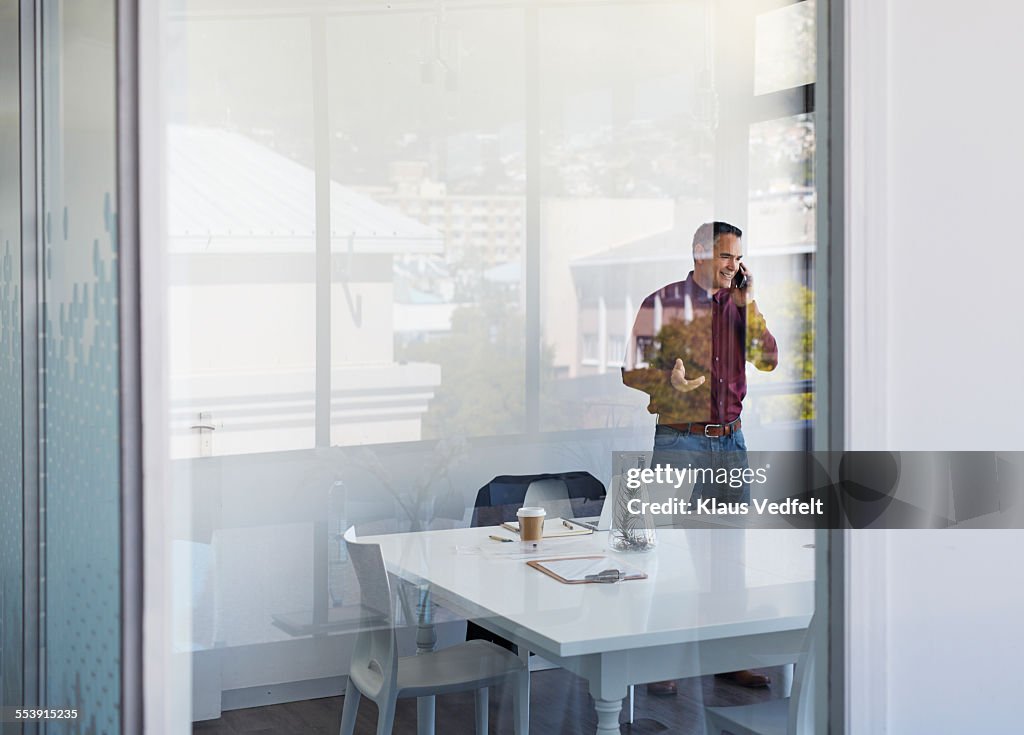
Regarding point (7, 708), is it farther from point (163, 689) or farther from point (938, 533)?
point (938, 533)

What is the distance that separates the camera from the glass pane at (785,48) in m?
1.93

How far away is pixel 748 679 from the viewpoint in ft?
6.34

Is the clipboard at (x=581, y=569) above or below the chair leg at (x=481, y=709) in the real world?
above

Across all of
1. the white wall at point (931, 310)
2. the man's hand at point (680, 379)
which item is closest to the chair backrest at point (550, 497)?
the man's hand at point (680, 379)

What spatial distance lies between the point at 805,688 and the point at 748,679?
0.10 meters

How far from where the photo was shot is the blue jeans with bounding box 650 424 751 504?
1.94 metres

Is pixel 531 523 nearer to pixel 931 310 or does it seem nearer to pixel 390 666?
pixel 390 666

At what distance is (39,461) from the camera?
1.51 metres

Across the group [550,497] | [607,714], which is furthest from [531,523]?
[607,714]

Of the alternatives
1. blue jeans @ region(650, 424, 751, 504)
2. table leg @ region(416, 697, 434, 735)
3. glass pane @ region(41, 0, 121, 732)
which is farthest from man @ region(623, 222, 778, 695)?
glass pane @ region(41, 0, 121, 732)

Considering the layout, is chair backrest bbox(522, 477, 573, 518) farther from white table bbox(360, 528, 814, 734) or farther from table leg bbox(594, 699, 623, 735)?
table leg bbox(594, 699, 623, 735)

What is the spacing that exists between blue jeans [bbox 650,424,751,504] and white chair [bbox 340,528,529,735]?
17.2 inches

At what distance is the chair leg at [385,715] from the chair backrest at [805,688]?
2.29ft

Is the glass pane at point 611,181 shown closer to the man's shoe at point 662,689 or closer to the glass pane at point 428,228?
the glass pane at point 428,228
